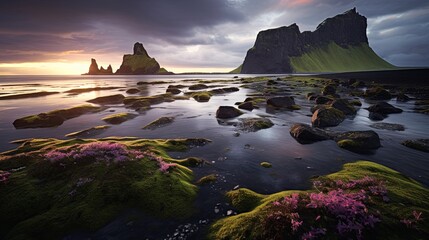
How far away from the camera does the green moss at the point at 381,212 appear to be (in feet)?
27.1

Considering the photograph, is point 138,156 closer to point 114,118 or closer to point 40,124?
point 114,118

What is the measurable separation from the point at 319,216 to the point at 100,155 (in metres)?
12.8

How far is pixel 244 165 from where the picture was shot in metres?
16.8

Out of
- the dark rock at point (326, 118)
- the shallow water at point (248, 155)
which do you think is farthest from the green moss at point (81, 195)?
the dark rock at point (326, 118)

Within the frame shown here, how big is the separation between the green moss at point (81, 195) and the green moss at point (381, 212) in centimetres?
246

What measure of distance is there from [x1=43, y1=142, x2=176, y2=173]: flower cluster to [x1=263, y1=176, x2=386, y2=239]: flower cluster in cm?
748

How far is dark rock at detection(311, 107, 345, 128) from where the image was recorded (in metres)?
29.1

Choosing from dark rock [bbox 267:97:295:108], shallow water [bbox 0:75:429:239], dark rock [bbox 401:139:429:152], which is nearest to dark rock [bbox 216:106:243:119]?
shallow water [bbox 0:75:429:239]

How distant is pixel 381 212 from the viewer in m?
9.23

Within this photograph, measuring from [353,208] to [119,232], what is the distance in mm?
9894

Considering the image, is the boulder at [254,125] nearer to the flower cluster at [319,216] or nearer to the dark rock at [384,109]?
the flower cluster at [319,216]

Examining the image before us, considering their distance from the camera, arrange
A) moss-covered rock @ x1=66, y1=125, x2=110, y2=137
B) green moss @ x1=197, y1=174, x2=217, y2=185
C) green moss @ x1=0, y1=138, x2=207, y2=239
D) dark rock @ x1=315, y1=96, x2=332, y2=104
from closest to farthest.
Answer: green moss @ x1=0, y1=138, x2=207, y2=239
green moss @ x1=197, y1=174, x2=217, y2=185
moss-covered rock @ x1=66, y1=125, x2=110, y2=137
dark rock @ x1=315, y1=96, x2=332, y2=104

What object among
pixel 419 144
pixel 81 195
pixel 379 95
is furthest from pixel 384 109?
pixel 81 195

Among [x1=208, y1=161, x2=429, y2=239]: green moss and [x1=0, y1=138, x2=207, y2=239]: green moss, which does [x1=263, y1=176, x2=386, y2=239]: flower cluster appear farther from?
[x1=0, y1=138, x2=207, y2=239]: green moss
